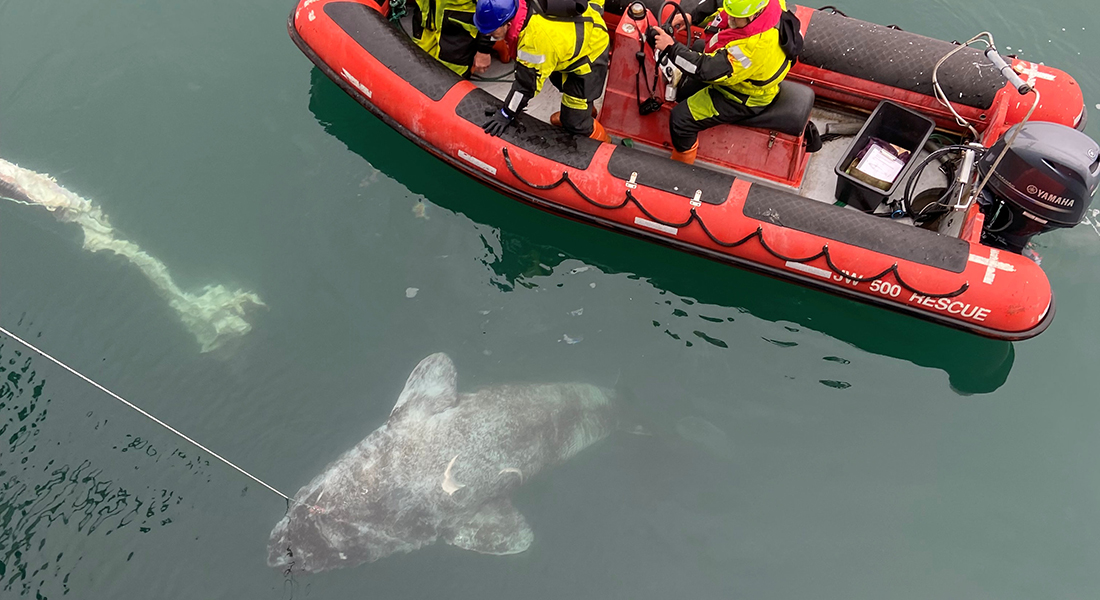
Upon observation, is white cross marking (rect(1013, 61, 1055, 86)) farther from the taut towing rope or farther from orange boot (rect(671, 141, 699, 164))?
orange boot (rect(671, 141, 699, 164))

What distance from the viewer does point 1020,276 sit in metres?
5.56

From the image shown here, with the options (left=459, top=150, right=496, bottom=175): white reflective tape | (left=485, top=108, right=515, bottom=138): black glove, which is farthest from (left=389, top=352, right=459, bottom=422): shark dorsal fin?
(left=485, top=108, right=515, bottom=138): black glove

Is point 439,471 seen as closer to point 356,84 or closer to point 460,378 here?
point 460,378

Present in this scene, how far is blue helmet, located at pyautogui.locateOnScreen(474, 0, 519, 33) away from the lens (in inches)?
214

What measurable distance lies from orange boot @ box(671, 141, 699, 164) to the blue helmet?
1829 millimetres

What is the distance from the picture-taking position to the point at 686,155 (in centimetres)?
636

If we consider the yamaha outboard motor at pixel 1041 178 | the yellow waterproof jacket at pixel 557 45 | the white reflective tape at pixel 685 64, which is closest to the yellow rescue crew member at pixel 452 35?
the yellow waterproof jacket at pixel 557 45

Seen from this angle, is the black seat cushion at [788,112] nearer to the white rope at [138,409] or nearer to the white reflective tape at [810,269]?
the white reflective tape at [810,269]

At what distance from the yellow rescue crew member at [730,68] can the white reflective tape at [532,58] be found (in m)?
1.02

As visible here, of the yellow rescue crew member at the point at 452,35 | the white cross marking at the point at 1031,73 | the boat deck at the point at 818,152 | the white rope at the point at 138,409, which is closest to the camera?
the white rope at the point at 138,409

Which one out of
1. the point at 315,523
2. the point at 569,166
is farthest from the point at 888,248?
the point at 315,523

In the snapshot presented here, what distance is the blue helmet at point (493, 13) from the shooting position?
17.8 feet

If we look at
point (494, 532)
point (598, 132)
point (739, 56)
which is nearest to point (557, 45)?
point (598, 132)

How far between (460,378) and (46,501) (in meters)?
3.08
